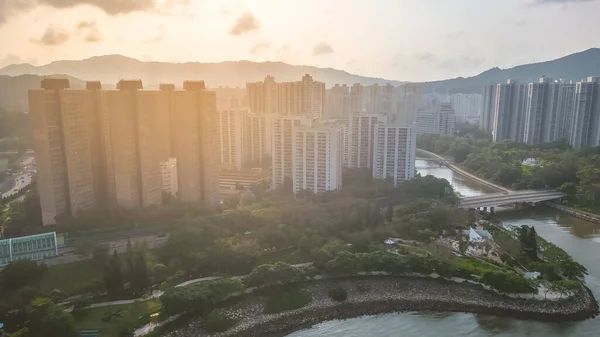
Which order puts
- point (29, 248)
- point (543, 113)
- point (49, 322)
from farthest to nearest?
1. point (543, 113)
2. point (29, 248)
3. point (49, 322)

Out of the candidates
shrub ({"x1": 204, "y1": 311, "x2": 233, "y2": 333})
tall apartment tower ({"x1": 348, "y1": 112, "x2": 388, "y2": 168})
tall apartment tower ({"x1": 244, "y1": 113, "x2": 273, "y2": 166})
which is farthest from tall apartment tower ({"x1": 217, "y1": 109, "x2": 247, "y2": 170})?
shrub ({"x1": 204, "y1": 311, "x2": 233, "y2": 333})

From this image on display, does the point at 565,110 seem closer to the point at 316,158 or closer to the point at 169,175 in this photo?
the point at 316,158

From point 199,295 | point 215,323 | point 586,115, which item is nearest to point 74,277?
point 199,295

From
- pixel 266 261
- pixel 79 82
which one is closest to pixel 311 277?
pixel 266 261

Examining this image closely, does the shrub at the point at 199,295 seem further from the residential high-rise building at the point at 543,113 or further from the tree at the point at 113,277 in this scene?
the residential high-rise building at the point at 543,113

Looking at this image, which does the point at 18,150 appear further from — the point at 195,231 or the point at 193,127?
the point at 195,231

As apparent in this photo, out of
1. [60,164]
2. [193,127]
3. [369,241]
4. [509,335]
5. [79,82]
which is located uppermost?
[79,82]
